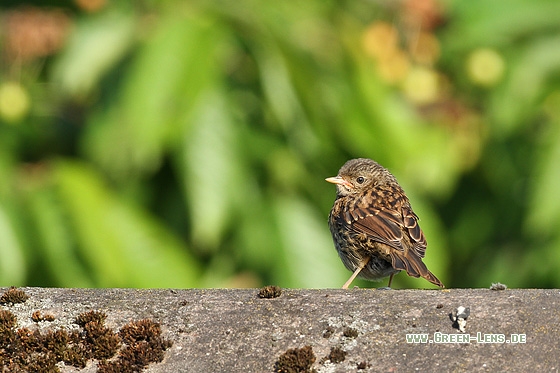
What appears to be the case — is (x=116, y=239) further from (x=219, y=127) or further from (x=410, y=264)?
(x=410, y=264)

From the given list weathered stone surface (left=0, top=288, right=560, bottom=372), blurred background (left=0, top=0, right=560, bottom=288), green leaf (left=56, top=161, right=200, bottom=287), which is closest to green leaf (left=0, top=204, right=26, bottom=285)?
blurred background (left=0, top=0, right=560, bottom=288)

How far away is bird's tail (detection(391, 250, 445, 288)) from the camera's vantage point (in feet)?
16.6

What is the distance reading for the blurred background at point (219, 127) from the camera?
696cm

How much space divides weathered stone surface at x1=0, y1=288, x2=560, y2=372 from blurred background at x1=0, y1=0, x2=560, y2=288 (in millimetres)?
2969

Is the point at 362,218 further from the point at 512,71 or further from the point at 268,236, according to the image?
the point at 512,71

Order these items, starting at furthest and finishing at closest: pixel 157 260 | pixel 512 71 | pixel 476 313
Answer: pixel 512 71 < pixel 157 260 < pixel 476 313

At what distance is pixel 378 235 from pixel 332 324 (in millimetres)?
1997

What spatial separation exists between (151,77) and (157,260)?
135 centimetres

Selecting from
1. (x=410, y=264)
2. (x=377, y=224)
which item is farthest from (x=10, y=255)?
(x=410, y=264)

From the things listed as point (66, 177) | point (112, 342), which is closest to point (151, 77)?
point (66, 177)

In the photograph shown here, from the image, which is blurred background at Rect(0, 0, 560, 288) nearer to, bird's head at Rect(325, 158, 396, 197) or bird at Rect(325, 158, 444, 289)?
bird's head at Rect(325, 158, 396, 197)

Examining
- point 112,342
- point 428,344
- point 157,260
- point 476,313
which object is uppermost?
point 157,260

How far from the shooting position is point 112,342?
3469mm

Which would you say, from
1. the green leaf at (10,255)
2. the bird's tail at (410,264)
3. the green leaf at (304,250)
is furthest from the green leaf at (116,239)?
the bird's tail at (410,264)
